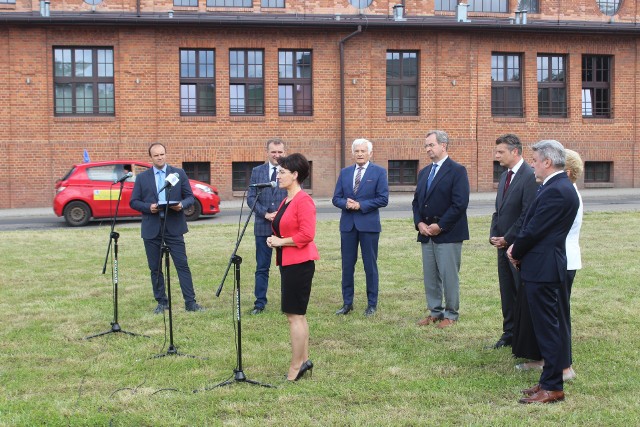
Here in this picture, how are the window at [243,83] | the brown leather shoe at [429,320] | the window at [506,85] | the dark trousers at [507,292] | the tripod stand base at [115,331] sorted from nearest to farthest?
the dark trousers at [507,292], the tripod stand base at [115,331], the brown leather shoe at [429,320], the window at [243,83], the window at [506,85]

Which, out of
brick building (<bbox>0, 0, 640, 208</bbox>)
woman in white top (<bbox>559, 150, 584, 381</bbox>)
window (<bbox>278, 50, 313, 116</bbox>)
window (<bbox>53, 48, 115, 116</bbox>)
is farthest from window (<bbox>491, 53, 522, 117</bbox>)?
woman in white top (<bbox>559, 150, 584, 381</bbox>)

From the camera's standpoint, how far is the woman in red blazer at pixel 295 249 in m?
6.26

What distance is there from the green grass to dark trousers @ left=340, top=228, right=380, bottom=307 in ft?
0.90

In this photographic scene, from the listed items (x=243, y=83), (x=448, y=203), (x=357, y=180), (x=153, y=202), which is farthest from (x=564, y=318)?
(x=243, y=83)

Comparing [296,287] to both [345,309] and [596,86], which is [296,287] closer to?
[345,309]

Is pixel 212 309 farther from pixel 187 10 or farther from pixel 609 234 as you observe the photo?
pixel 187 10

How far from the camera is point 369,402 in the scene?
581cm

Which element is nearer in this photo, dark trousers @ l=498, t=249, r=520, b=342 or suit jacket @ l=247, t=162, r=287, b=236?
dark trousers @ l=498, t=249, r=520, b=342

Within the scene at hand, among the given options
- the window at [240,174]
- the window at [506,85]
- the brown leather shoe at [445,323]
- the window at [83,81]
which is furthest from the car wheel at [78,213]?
the window at [506,85]

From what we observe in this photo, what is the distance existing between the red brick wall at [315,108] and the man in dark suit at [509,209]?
2162cm

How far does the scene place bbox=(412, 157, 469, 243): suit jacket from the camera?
Result: 8203 millimetres

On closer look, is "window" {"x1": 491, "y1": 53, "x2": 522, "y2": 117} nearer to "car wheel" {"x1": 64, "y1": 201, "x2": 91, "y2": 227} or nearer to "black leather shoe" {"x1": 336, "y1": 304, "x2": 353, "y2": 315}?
"car wheel" {"x1": 64, "y1": 201, "x2": 91, "y2": 227}

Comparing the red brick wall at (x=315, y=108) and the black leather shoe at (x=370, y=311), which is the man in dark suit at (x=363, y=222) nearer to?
the black leather shoe at (x=370, y=311)

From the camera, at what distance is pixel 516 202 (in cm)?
726
